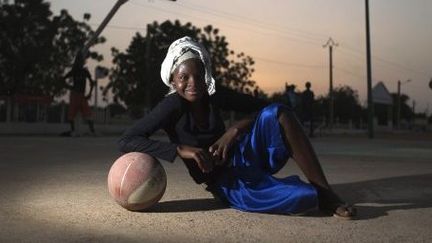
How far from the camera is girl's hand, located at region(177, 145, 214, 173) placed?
4.31 m

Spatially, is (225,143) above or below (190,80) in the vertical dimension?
below

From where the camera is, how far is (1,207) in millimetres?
4824

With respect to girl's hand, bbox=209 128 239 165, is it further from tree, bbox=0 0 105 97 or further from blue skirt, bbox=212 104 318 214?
tree, bbox=0 0 105 97

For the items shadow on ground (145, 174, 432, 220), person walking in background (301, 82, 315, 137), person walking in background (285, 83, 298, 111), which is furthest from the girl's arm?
person walking in background (301, 82, 315, 137)

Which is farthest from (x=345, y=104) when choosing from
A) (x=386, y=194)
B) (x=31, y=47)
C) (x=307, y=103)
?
(x=386, y=194)

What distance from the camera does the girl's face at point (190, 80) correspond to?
4.65 meters

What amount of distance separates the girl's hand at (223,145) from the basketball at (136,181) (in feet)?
1.63

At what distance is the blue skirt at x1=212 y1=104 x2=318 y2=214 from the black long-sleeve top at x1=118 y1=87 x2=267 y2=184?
175 millimetres

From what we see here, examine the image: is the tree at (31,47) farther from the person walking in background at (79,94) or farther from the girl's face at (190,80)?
the girl's face at (190,80)

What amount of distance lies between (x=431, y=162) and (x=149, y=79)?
1155 inches

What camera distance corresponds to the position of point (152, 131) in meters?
4.55

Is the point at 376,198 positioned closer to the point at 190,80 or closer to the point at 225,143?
the point at 225,143

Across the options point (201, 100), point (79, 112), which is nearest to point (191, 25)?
point (79, 112)

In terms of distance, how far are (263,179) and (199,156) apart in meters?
0.67
